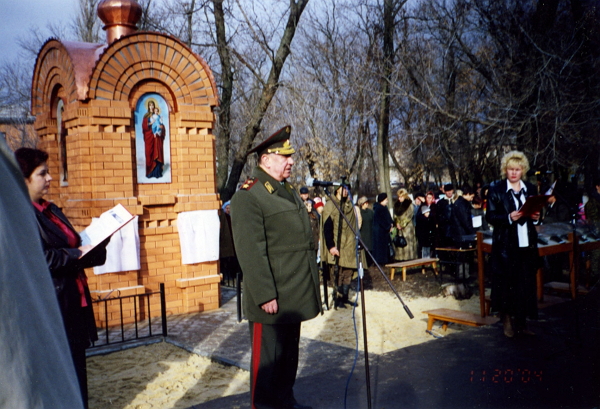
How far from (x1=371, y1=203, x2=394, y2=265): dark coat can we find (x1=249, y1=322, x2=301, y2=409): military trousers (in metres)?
8.56

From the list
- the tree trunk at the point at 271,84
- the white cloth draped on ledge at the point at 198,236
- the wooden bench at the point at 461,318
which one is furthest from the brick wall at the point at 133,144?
the tree trunk at the point at 271,84

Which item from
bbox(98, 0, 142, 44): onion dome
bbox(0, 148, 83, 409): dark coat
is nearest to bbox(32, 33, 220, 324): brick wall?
bbox(98, 0, 142, 44): onion dome

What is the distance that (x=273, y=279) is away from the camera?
3.87m

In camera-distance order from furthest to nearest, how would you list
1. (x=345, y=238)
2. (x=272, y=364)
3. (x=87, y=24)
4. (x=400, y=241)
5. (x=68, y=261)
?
(x=87, y=24) → (x=400, y=241) → (x=345, y=238) → (x=272, y=364) → (x=68, y=261)

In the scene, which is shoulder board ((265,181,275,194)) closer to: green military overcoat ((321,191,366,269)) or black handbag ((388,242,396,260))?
green military overcoat ((321,191,366,269))

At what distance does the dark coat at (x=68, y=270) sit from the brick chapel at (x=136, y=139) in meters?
4.50

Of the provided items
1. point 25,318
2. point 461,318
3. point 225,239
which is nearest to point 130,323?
point 225,239

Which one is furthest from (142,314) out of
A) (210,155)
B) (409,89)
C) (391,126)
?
(391,126)

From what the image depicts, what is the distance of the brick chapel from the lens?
823 cm

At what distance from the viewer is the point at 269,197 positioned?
396cm

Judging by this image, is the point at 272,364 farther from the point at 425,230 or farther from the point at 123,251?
the point at 425,230

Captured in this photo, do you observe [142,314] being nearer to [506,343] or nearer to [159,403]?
[159,403]

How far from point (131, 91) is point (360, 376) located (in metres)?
5.75

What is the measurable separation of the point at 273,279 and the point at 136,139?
5.53 m
